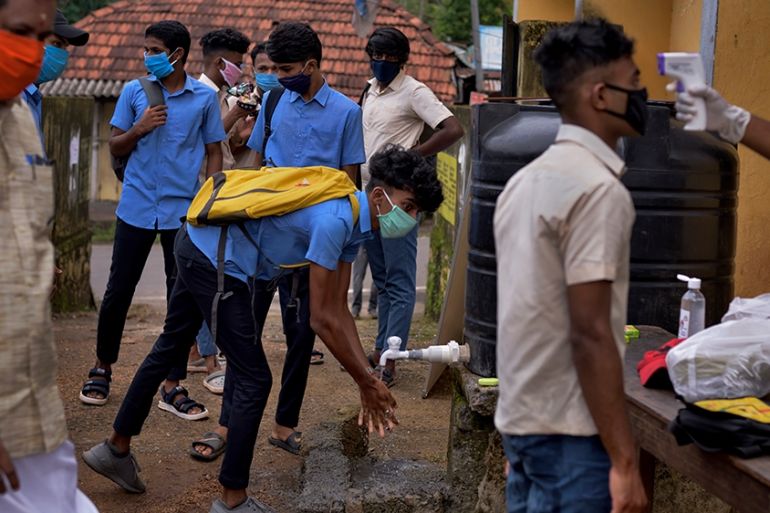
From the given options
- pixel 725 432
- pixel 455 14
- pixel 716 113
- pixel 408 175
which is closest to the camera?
pixel 725 432

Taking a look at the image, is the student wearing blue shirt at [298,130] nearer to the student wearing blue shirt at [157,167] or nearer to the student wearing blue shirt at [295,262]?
the student wearing blue shirt at [157,167]

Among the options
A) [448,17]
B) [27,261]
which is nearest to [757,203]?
[27,261]

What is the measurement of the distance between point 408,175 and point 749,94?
1.98 metres

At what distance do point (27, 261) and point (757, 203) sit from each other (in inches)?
151

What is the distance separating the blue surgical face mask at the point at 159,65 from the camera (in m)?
6.13

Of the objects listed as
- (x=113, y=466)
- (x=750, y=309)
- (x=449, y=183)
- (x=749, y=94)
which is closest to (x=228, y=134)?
(x=449, y=183)

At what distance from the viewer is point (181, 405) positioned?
243 inches

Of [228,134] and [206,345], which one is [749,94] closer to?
[228,134]

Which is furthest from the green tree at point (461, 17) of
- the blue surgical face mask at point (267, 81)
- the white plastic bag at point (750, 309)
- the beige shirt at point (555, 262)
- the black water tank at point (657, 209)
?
the beige shirt at point (555, 262)

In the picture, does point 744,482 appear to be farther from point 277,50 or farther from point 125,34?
point 125,34

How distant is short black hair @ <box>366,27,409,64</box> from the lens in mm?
7047

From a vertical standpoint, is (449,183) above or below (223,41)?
below

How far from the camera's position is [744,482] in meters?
2.90

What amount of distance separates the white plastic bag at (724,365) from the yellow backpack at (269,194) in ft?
4.92
